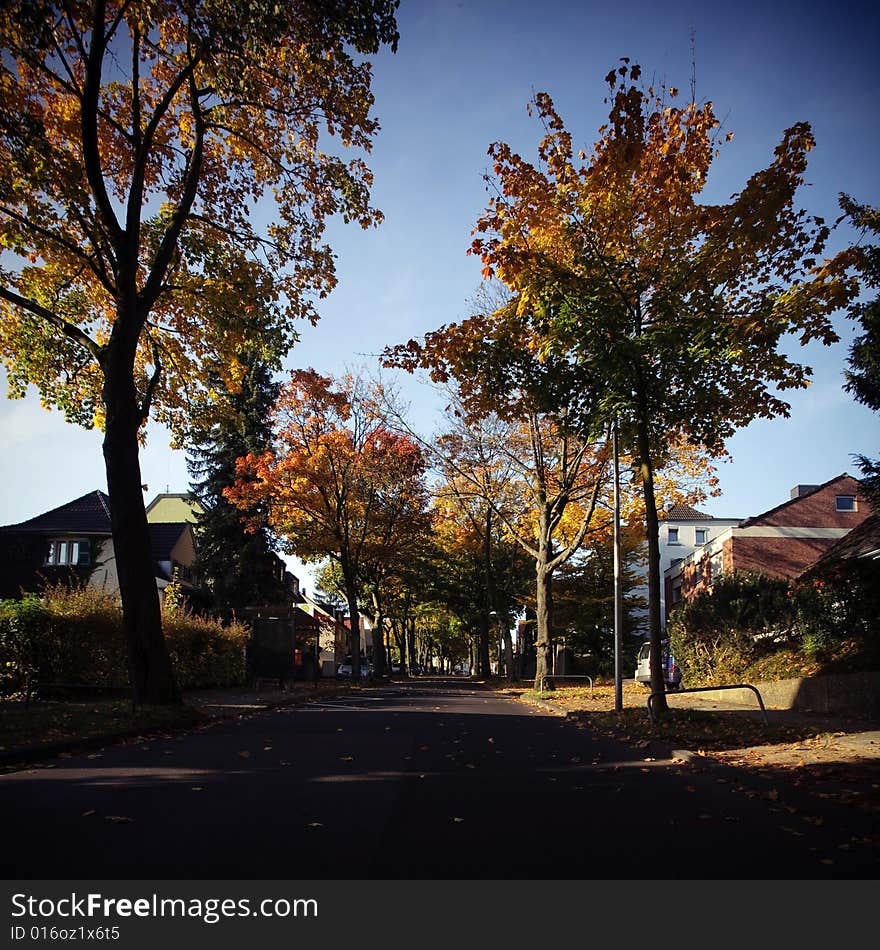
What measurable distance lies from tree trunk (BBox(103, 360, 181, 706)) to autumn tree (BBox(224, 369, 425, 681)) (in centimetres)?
1877

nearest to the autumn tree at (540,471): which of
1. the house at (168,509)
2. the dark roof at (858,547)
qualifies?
the dark roof at (858,547)

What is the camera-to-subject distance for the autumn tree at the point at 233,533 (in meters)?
38.4

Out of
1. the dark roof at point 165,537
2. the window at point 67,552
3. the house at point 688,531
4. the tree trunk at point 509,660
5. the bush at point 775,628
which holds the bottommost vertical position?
the tree trunk at point 509,660

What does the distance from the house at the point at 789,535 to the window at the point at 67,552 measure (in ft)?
103

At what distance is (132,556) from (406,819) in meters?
8.90

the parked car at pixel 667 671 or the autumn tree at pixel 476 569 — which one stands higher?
the autumn tree at pixel 476 569

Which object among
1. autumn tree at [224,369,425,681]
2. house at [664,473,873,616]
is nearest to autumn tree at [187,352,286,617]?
autumn tree at [224,369,425,681]

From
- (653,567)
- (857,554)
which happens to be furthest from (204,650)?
(857,554)

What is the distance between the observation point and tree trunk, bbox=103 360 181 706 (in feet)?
40.6

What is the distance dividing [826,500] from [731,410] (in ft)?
106

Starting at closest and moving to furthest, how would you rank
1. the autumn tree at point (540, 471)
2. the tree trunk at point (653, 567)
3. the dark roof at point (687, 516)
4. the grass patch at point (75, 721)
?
the grass patch at point (75, 721) → the tree trunk at point (653, 567) → the autumn tree at point (540, 471) → the dark roof at point (687, 516)

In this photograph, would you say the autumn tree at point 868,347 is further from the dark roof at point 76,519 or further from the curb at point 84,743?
the dark roof at point 76,519

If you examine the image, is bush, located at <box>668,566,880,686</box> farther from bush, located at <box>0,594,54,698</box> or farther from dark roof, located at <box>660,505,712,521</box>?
dark roof, located at <box>660,505,712,521</box>
